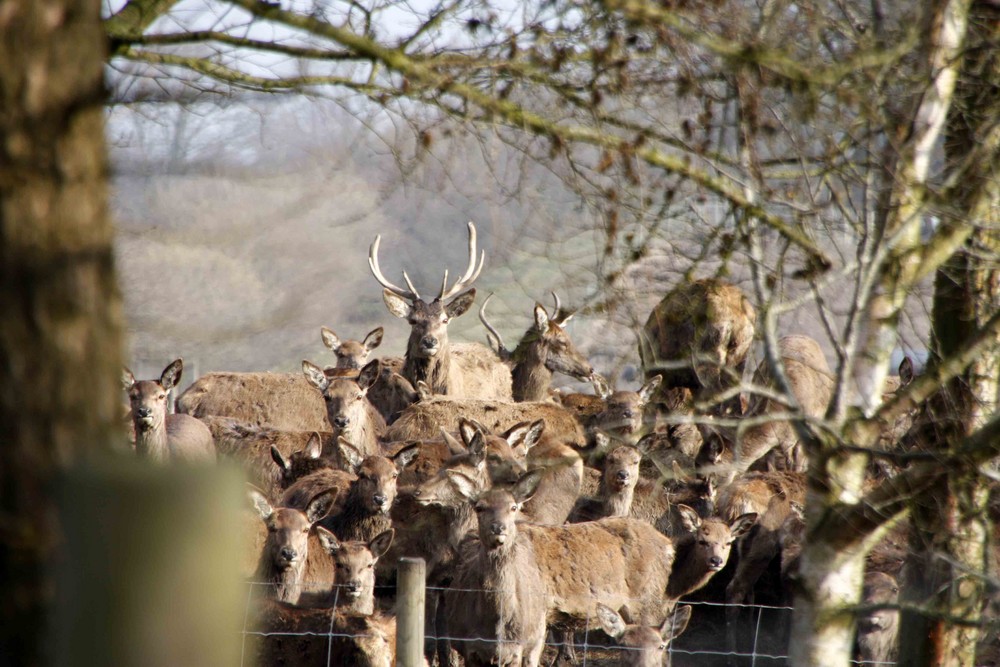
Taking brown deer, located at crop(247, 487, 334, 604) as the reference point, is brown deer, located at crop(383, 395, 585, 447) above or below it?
above

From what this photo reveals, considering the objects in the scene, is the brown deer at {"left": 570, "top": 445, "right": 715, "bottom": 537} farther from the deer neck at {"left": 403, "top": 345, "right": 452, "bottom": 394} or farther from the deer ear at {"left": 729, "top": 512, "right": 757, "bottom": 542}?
the deer neck at {"left": 403, "top": 345, "right": 452, "bottom": 394}

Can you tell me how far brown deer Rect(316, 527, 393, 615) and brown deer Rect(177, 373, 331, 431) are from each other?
20.5 ft

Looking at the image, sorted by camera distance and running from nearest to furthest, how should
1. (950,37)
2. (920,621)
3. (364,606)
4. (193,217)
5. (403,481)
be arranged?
(950,37) → (920,621) → (364,606) → (403,481) → (193,217)

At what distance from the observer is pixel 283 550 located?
8.00 metres

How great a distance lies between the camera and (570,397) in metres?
14.1

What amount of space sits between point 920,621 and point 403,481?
184 inches

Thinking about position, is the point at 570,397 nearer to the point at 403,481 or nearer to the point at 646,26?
the point at 403,481

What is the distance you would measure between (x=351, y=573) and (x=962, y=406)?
151 inches

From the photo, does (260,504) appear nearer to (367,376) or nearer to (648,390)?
(367,376)

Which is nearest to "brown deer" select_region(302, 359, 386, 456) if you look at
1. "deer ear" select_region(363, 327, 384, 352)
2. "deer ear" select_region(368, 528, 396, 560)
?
"deer ear" select_region(368, 528, 396, 560)

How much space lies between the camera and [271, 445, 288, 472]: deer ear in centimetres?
1013

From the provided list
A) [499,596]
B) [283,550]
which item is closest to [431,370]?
[283,550]

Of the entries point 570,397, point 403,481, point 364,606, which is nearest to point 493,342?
point 570,397

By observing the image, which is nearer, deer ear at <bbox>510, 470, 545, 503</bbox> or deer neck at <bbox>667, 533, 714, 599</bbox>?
deer ear at <bbox>510, 470, 545, 503</bbox>
